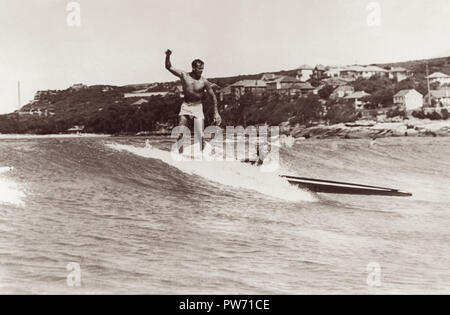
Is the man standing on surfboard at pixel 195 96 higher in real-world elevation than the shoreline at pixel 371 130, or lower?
higher

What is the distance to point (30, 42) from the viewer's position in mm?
3422

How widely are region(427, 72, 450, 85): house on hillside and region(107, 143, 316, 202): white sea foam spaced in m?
1.50

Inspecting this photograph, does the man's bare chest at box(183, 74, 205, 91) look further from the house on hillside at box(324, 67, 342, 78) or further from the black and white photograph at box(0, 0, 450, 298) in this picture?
the house on hillside at box(324, 67, 342, 78)

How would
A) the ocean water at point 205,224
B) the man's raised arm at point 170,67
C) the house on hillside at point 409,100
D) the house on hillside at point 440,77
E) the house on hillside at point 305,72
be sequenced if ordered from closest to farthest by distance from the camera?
the ocean water at point 205,224 < the man's raised arm at point 170,67 < the house on hillside at point 305,72 < the house on hillside at point 440,77 < the house on hillside at point 409,100

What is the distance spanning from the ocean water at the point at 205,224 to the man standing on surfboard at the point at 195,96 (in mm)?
290

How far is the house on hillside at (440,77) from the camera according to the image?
4.17 metres

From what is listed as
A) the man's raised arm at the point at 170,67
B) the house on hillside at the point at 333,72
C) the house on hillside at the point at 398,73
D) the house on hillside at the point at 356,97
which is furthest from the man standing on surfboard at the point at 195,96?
the house on hillside at the point at 398,73

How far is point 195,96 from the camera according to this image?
355 centimetres

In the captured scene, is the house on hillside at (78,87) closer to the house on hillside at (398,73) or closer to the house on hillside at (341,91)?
the house on hillside at (341,91)

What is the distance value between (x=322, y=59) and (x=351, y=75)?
33 centimetres

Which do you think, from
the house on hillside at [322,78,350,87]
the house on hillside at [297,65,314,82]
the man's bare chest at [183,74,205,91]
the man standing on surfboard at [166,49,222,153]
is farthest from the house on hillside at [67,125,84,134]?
the house on hillside at [322,78,350,87]

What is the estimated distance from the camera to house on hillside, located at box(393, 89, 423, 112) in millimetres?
A: 4297

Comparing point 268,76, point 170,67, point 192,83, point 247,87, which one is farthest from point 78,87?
point 268,76
